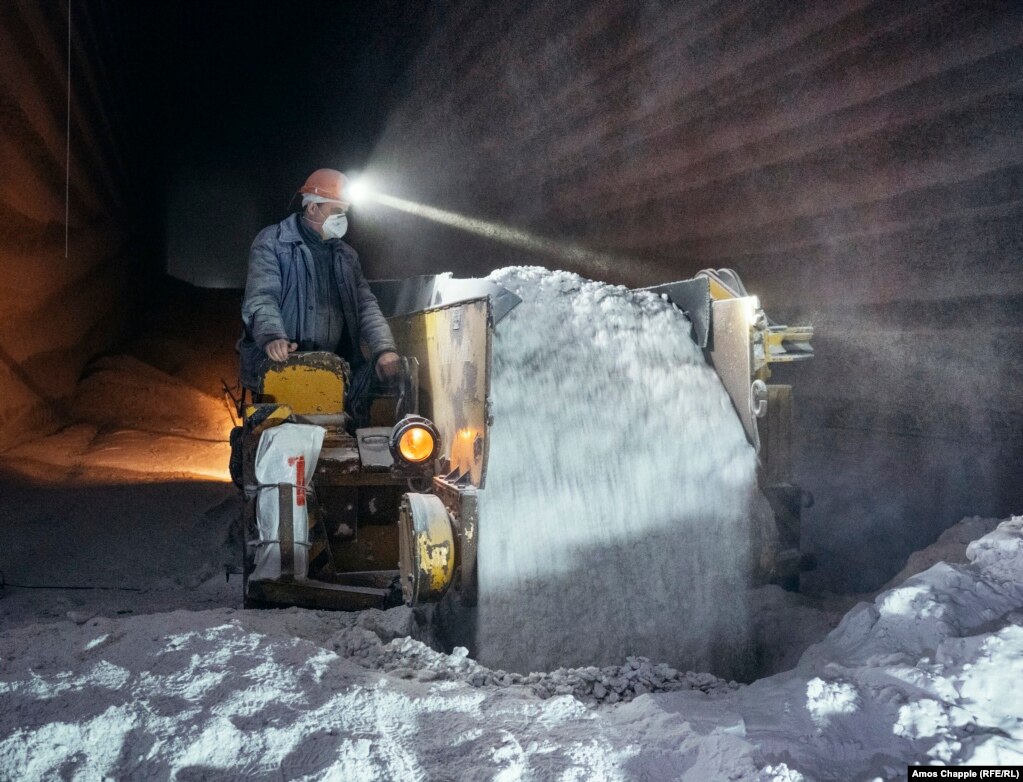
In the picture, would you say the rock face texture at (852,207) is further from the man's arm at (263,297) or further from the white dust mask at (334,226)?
the man's arm at (263,297)

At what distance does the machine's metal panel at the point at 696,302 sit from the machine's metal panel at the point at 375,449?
5.25 ft

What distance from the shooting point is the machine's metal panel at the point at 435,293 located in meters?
3.43

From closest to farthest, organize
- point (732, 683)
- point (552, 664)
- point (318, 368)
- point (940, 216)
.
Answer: point (732, 683)
point (552, 664)
point (318, 368)
point (940, 216)

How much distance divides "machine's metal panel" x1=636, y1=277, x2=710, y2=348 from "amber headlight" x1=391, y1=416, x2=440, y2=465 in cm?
146

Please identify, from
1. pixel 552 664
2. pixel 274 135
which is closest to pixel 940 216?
pixel 552 664

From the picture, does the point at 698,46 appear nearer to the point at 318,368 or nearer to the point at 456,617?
the point at 318,368

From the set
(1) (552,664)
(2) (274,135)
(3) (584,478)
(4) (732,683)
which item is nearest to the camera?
(4) (732,683)

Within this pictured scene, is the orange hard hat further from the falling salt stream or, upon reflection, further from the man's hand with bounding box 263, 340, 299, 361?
the falling salt stream

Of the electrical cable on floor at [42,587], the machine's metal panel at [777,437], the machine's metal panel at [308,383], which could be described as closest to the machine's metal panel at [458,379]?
the machine's metal panel at [308,383]

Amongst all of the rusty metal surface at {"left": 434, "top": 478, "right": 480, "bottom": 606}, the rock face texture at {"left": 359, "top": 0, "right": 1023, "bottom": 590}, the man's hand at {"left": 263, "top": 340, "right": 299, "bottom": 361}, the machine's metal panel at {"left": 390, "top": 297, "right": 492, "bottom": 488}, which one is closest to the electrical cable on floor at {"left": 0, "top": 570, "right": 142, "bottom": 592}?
the man's hand at {"left": 263, "top": 340, "right": 299, "bottom": 361}

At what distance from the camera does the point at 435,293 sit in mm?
4332

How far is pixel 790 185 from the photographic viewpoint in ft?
16.0

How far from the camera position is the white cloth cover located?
324 centimetres

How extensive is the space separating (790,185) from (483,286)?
233 centimetres
